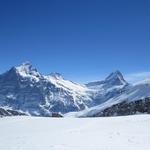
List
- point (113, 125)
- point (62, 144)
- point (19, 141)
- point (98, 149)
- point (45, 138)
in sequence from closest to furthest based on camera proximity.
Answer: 1. point (98, 149)
2. point (62, 144)
3. point (19, 141)
4. point (45, 138)
5. point (113, 125)

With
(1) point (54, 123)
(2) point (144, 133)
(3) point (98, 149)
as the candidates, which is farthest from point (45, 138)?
(1) point (54, 123)

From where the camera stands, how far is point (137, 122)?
111ft

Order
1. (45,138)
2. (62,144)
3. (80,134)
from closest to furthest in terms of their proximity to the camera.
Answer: (62,144) < (45,138) < (80,134)

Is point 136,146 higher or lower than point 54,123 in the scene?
lower

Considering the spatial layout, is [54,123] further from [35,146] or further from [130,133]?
[35,146]

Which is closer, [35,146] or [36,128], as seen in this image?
[35,146]

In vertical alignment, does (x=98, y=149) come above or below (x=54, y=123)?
below

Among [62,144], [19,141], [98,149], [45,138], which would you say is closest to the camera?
[98,149]

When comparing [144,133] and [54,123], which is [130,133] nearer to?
[144,133]

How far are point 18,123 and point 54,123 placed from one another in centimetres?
432

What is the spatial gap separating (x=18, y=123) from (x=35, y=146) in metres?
16.6

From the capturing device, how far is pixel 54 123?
36.3m

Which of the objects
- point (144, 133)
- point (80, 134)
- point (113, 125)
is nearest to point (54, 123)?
point (113, 125)

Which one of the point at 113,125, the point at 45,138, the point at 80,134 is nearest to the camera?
the point at 45,138
